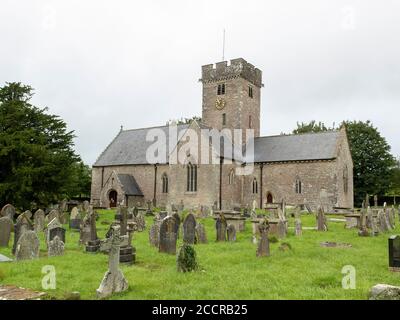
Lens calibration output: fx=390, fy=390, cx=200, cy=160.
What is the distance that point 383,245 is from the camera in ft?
43.8

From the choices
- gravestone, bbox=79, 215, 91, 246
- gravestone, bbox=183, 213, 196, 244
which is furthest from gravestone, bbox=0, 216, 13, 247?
gravestone, bbox=183, 213, 196, 244

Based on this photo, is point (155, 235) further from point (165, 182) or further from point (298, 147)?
point (298, 147)

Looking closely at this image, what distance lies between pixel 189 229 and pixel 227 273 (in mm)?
5282

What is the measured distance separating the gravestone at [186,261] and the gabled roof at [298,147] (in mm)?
24840

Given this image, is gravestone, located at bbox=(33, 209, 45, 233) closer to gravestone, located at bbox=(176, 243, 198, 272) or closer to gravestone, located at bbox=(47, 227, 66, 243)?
gravestone, located at bbox=(47, 227, 66, 243)

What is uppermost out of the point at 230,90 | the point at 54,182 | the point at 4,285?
the point at 230,90

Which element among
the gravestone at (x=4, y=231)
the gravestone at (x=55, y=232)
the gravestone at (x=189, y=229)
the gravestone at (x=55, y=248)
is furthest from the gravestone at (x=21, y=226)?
the gravestone at (x=189, y=229)

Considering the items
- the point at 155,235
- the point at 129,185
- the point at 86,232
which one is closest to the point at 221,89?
the point at 129,185

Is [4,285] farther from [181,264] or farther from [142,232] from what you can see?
[142,232]

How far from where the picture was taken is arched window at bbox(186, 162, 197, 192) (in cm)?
3286

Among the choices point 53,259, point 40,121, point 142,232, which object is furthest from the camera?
point 40,121

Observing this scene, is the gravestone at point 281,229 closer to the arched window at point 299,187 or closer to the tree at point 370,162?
the arched window at point 299,187
